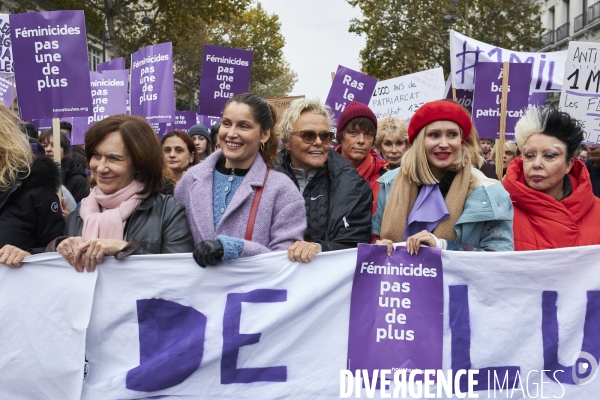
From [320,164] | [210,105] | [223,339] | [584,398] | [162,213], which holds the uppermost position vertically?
[210,105]

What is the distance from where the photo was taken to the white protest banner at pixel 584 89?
20.0 ft

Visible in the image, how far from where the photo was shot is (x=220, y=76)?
8.18 m

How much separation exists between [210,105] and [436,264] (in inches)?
216

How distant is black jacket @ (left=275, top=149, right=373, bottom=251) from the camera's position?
3393 millimetres

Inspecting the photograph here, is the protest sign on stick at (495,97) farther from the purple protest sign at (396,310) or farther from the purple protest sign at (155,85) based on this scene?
the purple protest sign at (396,310)

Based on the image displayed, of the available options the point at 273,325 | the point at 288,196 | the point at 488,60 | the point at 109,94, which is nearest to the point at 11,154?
the point at 288,196

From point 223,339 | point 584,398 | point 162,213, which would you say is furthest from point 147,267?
point 584,398

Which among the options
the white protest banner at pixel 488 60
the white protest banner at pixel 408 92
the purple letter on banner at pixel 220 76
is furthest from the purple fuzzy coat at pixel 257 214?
A: the white protest banner at pixel 408 92

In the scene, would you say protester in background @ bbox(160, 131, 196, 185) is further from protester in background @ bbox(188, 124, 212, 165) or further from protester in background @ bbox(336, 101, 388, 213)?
protester in background @ bbox(336, 101, 388, 213)

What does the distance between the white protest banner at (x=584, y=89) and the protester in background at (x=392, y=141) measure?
1.55 metres

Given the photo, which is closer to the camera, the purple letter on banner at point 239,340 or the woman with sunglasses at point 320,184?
the purple letter on banner at point 239,340

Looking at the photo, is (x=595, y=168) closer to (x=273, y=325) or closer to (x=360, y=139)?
(x=360, y=139)

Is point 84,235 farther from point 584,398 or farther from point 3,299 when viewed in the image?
point 584,398

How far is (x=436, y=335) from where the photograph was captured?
10.1 ft
